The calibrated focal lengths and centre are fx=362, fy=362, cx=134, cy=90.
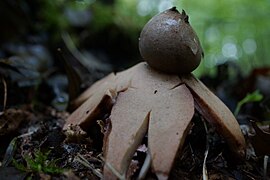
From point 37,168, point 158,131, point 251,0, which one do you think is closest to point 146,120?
point 158,131

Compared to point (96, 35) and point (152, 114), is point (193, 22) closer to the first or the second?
point (96, 35)

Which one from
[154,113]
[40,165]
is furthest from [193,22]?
[40,165]

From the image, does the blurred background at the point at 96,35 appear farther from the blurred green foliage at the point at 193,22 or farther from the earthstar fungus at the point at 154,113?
the earthstar fungus at the point at 154,113

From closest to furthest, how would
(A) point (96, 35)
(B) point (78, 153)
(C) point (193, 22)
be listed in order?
(B) point (78, 153) < (A) point (96, 35) < (C) point (193, 22)

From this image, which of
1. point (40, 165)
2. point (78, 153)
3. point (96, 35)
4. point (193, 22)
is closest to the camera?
point (40, 165)

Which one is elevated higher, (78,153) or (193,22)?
(193,22)

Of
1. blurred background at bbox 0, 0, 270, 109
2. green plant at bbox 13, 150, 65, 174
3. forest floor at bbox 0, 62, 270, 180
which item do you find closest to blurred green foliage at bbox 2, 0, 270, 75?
blurred background at bbox 0, 0, 270, 109

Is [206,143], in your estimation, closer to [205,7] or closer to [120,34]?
[120,34]
